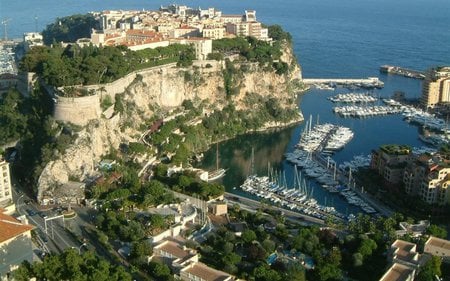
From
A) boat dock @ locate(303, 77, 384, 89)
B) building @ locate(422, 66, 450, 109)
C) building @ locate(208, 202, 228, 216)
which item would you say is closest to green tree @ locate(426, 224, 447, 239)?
building @ locate(208, 202, 228, 216)

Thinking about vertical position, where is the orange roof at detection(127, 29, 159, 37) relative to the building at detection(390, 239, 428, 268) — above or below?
above

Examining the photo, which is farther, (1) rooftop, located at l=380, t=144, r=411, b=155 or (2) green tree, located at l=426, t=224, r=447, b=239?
(1) rooftop, located at l=380, t=144, r=411, b=155

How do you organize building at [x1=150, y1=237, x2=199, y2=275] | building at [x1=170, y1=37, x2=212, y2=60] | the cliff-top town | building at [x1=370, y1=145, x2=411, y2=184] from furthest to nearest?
1. building at [x1=170, y1=37, x2=212, y2=60]
2. building at [x1=370, y1=145, x2=411, y2=184]
3. the cliff-top town
4. building at [x1=150, y1=237, x2=199, y2=275]

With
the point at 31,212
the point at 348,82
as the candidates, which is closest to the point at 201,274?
the point at 31,212

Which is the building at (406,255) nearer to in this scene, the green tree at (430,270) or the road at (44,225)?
the green tree at (430,270)

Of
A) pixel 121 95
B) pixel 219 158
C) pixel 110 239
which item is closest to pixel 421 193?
pixel 219 158

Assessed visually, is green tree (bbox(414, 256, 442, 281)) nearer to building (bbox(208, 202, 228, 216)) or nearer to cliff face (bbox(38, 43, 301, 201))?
building (bbox(208, 202, 228, 216))

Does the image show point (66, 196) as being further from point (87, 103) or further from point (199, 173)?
point (199, 173)
